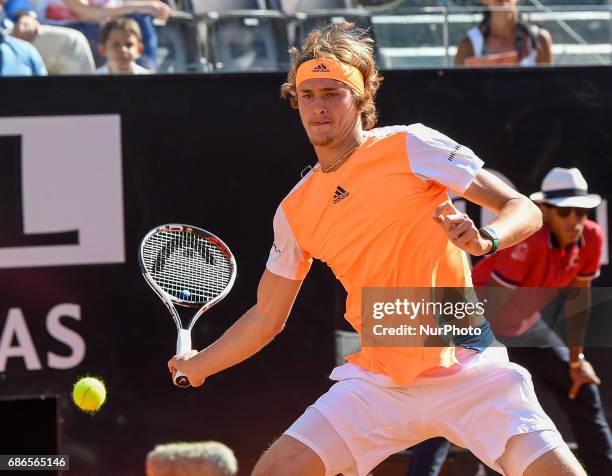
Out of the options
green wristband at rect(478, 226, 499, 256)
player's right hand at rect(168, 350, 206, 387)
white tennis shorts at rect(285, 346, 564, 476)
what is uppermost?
green wristband at rect(478, 226, 499, 256)

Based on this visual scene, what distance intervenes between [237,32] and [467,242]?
12.7 feet

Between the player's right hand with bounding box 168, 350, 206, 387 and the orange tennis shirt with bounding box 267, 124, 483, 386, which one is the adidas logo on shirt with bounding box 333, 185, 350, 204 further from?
the player's right hand with bounding box 168, 350, 206, 387

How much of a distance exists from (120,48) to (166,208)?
1126mm

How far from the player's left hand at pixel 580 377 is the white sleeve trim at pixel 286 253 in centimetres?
228

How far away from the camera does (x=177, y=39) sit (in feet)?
21.6

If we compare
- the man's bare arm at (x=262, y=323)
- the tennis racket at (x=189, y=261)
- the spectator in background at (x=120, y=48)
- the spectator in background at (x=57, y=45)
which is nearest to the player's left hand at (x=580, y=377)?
the tennis racket at (x=189, y=261)

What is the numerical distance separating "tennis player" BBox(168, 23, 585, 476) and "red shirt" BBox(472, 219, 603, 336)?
1811 mm

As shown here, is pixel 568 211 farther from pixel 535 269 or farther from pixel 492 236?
pixel 492 236

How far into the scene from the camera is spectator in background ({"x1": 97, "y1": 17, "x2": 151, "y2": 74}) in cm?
620

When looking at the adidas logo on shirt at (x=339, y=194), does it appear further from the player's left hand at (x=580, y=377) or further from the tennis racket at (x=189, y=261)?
the player's left hand at (x=580, y=377)

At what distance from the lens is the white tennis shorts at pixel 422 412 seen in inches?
138

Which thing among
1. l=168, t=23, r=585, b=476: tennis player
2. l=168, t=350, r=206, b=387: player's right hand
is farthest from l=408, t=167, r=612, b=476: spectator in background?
l=168, t=350, r=206, b=387: player's right hand

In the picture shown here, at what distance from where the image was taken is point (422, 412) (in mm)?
3562

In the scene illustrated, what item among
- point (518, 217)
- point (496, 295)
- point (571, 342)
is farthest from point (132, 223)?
point (518, 217)
